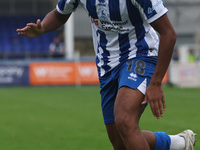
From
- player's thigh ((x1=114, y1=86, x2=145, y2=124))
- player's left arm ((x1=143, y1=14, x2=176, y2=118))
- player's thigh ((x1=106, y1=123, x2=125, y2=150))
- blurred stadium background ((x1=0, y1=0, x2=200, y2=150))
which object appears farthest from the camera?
blurred stadium background ((x1=0, y1=0, x2=200, y2=150))

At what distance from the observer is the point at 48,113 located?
9.65 m

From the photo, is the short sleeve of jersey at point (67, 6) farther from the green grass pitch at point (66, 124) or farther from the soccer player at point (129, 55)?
the green grass pitch at point (66, 124)

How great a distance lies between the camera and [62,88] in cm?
1912

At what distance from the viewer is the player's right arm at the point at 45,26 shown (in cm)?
402

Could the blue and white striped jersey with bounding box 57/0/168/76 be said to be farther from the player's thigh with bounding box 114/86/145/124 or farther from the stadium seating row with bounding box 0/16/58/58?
the stadium seating row with bounding box 0/16/58/58

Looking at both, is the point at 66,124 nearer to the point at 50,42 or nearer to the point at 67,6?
the point at 67,6

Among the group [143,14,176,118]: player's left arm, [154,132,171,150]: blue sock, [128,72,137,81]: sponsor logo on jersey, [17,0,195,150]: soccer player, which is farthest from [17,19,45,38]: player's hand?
[154,132,171,150]: blue sock

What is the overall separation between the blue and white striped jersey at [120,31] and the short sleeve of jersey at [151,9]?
0.02 metres

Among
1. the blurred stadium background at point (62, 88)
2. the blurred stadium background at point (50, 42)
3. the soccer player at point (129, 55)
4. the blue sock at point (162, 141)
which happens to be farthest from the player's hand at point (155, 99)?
the blurred stadium background at point (50, 42)

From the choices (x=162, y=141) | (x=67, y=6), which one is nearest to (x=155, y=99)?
(x=162, y=141)

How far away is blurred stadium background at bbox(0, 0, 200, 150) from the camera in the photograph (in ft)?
22.0

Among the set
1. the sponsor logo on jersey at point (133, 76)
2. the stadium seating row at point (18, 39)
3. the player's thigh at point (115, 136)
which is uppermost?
the sponsor logo on jersey at point (133, 76)

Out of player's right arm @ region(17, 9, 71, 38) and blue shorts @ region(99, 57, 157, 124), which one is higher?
player's right arm @ region(17, 9, 71, 38)

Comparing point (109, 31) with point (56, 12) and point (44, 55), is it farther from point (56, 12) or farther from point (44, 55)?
point (44, 55)
